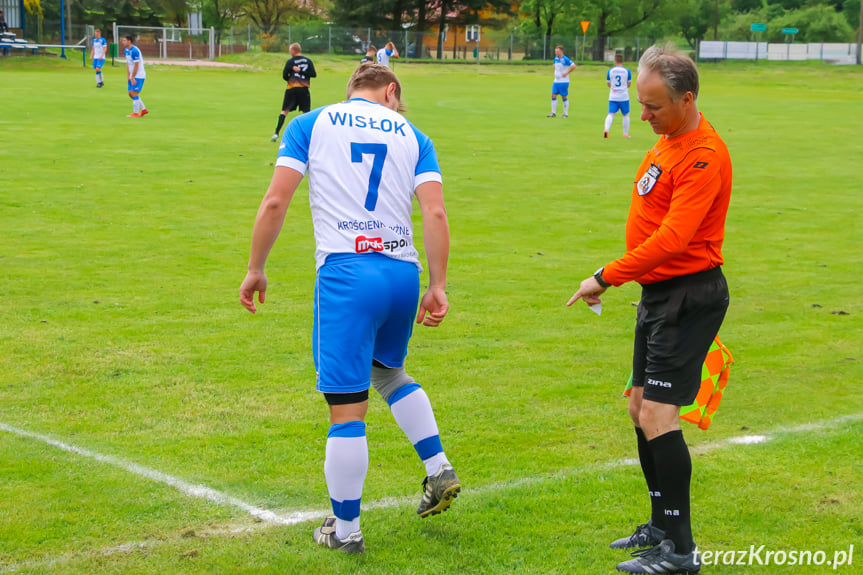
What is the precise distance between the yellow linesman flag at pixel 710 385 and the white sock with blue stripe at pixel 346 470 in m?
1.30

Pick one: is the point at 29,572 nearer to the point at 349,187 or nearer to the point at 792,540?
the point at 349,187

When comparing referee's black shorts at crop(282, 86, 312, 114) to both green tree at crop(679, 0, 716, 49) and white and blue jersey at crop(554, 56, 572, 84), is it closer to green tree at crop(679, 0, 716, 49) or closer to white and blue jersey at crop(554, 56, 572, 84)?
white and blue jersey at crop(554, 56, 572, 84)

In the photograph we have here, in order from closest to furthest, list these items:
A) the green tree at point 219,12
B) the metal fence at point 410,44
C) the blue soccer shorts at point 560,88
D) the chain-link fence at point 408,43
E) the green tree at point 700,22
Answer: the blue soccer shorts at point 560,88 < the metal fence at point 410,44 < the chain-link fence at point 408,43 < the green tree at point 219,12 < the green tree at point 700,22

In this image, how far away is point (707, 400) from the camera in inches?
166

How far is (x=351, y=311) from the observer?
12.8 feet

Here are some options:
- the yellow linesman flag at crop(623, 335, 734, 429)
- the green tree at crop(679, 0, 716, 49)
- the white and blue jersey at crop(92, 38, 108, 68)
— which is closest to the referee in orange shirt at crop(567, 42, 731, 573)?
the yellow linesman flag at crop(623, 335, 734, 429)

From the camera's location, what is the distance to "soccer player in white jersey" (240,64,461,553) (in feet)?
12.9

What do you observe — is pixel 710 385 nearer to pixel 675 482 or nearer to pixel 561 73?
pixel 675 482

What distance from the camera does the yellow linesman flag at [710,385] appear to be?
4203mm

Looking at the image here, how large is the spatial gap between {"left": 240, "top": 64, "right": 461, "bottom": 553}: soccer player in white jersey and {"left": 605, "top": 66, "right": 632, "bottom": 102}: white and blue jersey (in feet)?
65.2

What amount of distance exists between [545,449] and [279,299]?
4.00 metres

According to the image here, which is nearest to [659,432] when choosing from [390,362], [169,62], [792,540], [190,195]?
[792,540]

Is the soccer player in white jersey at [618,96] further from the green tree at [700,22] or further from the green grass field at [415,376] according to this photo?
the green tree at [700,22]

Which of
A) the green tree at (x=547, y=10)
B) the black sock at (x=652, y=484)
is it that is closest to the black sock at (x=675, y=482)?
the black sock at (x=652, y=484)
